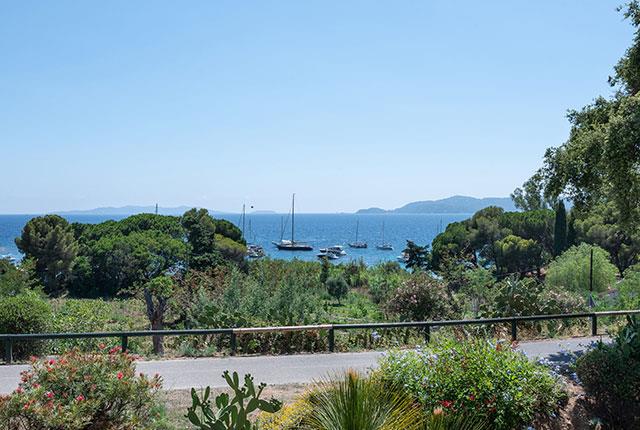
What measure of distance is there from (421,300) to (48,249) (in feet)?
128

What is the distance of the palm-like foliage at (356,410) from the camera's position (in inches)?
219

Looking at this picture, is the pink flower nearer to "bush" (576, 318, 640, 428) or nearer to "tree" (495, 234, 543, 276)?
"bush" (576, 318, 640, 428)

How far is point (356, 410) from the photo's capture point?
554 cm

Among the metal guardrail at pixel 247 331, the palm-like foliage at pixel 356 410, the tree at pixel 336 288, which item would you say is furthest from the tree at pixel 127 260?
the palm-like foliage at pixel 356 410

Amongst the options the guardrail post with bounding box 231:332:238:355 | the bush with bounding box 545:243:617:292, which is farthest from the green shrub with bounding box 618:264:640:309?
the bush with bounding box 545:243:617:292

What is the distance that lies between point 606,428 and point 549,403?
1003 millimetres

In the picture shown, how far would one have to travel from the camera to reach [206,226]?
170 ft

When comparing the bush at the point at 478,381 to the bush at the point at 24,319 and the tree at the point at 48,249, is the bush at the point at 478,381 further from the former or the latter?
the tree at the point at 48,249

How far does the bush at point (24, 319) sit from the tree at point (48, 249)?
36.6m

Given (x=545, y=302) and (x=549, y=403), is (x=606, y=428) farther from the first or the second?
(x=545, y=302)

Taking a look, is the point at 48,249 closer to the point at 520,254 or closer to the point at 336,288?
the point at 336,288

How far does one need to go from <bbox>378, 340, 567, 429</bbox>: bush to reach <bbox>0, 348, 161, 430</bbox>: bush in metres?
→ 3.00

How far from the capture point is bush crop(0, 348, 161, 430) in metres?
5.81

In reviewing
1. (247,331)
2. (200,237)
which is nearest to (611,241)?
(200,237)
